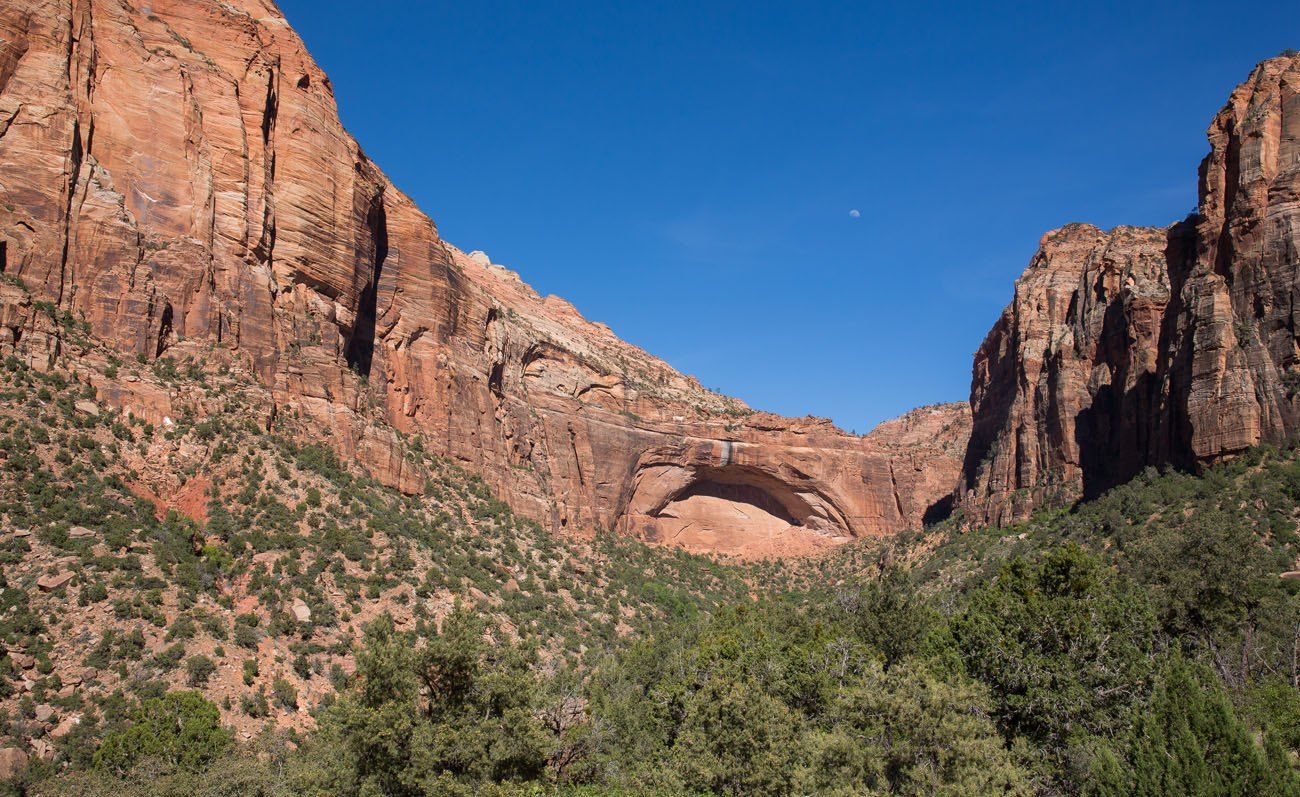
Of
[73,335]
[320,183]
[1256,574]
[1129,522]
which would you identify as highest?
[320,183]

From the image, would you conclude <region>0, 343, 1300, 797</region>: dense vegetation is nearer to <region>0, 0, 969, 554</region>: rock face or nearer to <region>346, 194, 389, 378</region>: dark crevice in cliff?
<region>0, 0, 969, 554</region>: rock face

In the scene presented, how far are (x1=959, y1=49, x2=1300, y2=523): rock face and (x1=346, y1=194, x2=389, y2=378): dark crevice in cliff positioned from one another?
157 ft

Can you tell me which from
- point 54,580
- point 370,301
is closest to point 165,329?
point 54,580

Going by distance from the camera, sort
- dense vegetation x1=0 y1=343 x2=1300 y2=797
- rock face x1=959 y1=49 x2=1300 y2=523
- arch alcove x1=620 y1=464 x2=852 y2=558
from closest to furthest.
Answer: dense vegetation x1=0 y1=343 x2=1300 y2=797 < rock face x1=959 y1=49 x2=1300 y2=523 < arch alcove x1=620 y1=464 x2=852 y2=558

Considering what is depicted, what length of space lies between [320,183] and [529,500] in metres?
25.0

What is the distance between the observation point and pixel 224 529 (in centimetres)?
3894

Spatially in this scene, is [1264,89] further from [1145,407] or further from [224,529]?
[224,529]

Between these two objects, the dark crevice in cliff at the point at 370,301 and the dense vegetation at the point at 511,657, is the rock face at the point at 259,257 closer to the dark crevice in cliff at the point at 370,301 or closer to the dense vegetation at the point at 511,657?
the dark crevice in cliff at the point at 370,301

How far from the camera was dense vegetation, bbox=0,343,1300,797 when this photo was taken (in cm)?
2283

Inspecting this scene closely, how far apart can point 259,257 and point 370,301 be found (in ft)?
35.2

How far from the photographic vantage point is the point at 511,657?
24.6m

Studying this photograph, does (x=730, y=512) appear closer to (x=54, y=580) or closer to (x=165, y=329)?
(x=165, y=329)

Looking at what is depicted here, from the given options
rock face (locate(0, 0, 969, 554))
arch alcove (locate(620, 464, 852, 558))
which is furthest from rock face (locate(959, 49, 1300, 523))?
rock face (locate(0, 0, 969, 554))

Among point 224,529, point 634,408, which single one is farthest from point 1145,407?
point 224,529
